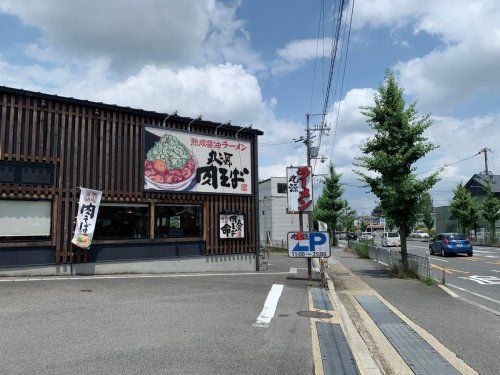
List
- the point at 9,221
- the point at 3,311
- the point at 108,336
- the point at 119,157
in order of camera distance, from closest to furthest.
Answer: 1. the point at 108,336
2. the point at 3,311
3. the point at 9,221
4. the point at 119,157

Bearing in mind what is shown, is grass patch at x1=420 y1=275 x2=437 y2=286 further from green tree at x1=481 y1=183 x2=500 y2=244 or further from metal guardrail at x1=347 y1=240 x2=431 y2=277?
green tree at x1=481 y1=183 x2=500 y2=244

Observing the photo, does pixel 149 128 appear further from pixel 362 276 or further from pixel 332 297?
pixel 362 276

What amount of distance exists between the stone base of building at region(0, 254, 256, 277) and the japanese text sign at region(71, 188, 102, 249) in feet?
2.83

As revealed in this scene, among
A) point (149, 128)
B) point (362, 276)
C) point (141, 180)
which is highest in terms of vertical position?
point (149, 128)

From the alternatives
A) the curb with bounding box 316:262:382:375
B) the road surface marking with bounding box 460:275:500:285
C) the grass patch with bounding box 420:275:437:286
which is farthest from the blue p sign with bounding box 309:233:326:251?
the road surface marking with bounding box 460:275:500:285

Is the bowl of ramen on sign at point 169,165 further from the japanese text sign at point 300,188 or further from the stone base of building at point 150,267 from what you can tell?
the japanese text sign at point 300,188

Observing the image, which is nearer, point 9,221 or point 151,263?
point 9,221

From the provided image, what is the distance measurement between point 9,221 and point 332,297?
1011cm

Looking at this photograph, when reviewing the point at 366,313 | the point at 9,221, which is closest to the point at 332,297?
the point at 366,313

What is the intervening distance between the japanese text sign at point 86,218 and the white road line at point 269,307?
21.2ft

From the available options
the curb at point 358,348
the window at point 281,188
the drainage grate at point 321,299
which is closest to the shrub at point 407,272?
the drainage grate at point 321,299

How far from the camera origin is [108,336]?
6418mm

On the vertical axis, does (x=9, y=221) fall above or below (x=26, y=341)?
above

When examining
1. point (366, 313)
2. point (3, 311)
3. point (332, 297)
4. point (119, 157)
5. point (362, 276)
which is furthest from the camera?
point (362, 276)
